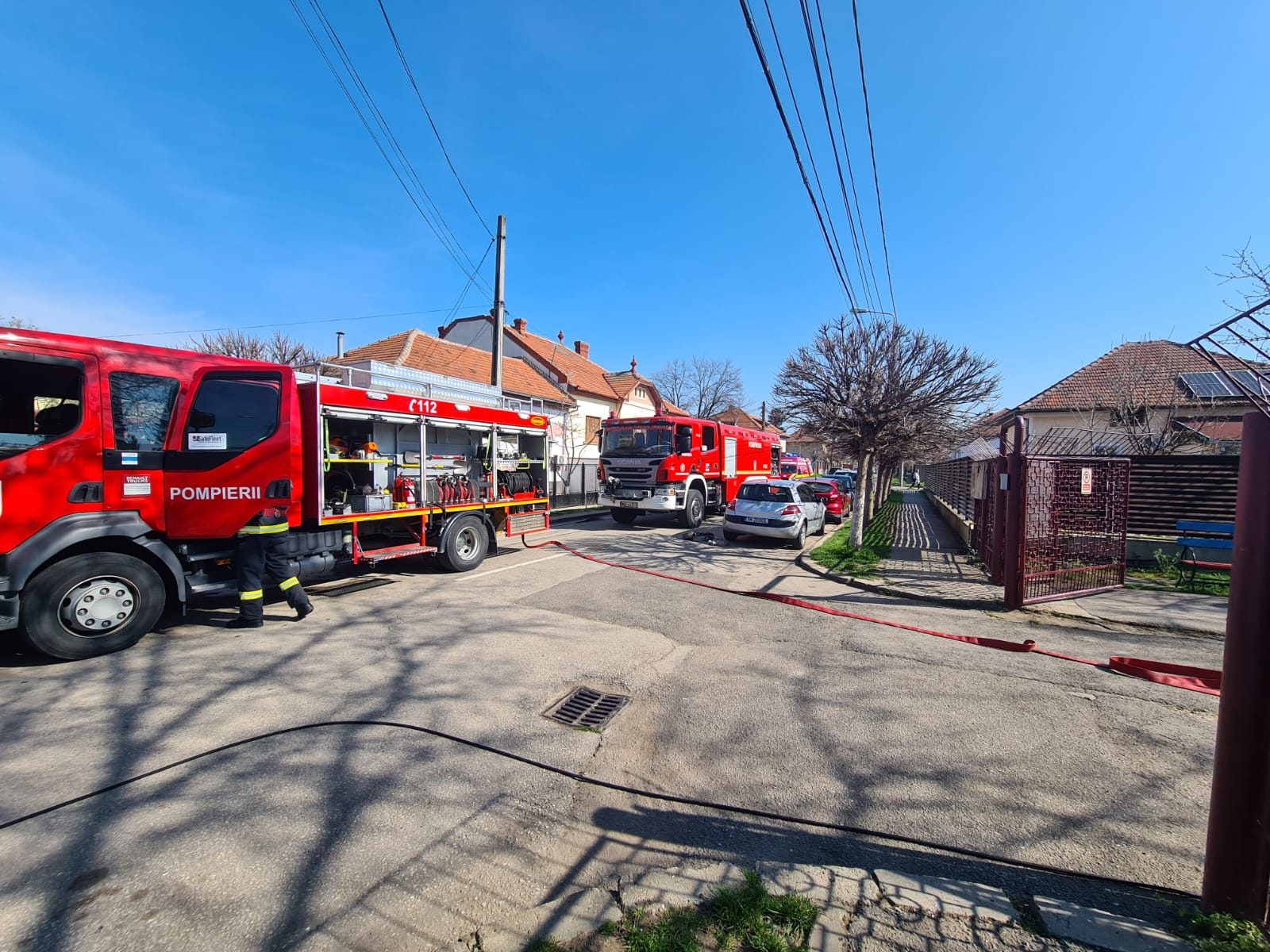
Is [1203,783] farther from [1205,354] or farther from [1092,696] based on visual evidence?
[1205,354]

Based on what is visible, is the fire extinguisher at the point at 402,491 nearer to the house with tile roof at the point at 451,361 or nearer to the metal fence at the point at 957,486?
the metal fence at the point at 957,486

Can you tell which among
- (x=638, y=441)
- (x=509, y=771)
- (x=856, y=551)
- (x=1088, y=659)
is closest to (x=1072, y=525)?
(x=1088, y=659)

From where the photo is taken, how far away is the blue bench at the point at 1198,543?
8867 mm

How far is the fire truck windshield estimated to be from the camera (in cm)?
1493

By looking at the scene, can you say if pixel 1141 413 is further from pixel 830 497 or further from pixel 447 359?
pixel 447 359

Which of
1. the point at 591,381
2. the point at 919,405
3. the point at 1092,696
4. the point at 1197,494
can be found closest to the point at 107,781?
the point at 1092,696

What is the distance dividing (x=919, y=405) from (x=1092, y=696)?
27.3 ft

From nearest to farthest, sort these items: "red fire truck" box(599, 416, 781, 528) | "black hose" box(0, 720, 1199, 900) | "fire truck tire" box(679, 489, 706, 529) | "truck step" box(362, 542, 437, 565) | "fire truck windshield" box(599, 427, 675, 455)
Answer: "black hose" box(0, 720, 1199, 900) → "truck step" box(362, 542, 437, 565) → "red fire truck" box(599, 416, 781, 528) → "fire truck windshield" box(599, 427, 675, 455) → "fire truck tire" box(679, 489, 706, 529)

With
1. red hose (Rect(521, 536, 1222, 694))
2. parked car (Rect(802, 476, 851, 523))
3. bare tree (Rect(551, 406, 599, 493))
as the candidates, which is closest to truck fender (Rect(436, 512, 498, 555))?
bare tree (Rect(551, 406, 599, 493))

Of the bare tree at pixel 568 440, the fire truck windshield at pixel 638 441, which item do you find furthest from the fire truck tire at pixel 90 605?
the fire truck windshield at pixel 638 441

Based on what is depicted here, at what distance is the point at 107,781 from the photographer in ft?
10.2

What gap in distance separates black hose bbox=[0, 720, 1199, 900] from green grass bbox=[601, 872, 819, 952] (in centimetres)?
66

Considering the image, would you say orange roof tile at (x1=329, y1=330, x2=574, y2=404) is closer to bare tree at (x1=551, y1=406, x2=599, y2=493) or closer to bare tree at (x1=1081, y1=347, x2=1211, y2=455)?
bare tree at (x1=551, y1=406, x2=599, y2=493)

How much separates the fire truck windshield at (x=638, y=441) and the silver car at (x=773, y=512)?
2.41 meters
